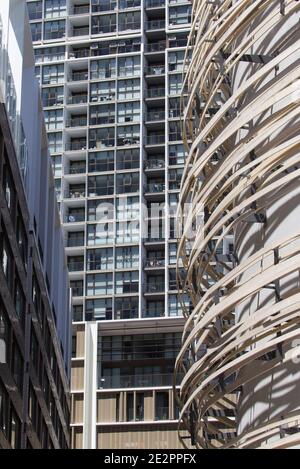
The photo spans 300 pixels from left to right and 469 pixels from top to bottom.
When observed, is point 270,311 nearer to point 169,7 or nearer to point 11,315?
point 11,315

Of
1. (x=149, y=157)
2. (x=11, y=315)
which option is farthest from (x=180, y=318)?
(x=11, y=315)

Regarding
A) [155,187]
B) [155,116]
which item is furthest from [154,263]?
[155,116]

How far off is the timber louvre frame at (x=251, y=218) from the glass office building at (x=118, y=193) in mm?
63606

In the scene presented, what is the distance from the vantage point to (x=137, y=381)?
102875mm

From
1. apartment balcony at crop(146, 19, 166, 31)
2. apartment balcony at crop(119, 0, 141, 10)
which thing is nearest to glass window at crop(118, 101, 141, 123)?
apartment balcony at crop(146, 19, 166, 31)

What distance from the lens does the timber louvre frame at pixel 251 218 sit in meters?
31.4

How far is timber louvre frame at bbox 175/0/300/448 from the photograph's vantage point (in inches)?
1236

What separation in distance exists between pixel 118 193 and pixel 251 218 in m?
81.7

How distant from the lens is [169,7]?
12288 cm

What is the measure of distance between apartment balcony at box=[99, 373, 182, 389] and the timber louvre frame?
62.6 meters

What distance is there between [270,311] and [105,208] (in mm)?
83718

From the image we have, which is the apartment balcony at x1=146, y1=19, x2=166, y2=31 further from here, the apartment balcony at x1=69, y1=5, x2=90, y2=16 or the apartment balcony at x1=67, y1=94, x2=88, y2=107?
the apartment balcony at x1=67, y1=94, x2=88, y2=107

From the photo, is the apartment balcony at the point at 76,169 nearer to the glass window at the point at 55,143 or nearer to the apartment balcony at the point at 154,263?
the glass window at the point at 55,143

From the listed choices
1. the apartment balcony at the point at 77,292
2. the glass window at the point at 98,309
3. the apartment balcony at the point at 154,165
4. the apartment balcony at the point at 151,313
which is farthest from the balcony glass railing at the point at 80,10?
the apartment balcony at the point at 151,313
